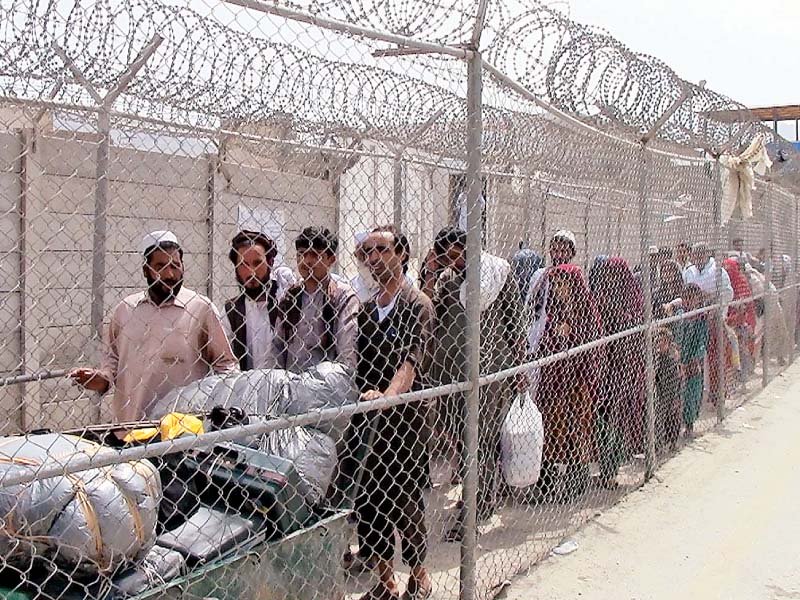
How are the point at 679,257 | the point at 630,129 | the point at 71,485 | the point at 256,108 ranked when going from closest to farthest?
the point at 71,485, the point at 630,129, the point at 256,108, the point at 679,257

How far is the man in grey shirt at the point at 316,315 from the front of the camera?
3.63 m

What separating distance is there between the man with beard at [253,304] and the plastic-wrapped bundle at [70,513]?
161 centimetres

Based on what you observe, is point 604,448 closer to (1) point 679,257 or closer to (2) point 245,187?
(1) point 679,257

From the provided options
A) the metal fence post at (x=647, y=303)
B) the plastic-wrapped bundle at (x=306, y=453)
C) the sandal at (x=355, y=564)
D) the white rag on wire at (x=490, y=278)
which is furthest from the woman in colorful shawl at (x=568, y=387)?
the plastic-wrapped bundle at (x=306, y=453)

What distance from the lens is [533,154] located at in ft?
18.5

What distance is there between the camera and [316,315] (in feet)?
12.1

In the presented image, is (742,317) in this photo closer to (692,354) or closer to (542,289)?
(692,354)

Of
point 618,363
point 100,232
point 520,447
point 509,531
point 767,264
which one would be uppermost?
point 100,232

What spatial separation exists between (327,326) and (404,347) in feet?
1.26

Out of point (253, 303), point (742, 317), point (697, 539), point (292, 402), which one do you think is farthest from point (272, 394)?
point (742, 317)

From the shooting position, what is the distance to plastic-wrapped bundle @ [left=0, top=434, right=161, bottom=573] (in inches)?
79.6

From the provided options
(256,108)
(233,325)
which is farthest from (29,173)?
(233,325)

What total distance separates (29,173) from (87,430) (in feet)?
11.9

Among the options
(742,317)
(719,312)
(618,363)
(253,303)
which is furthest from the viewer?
(742,317)
